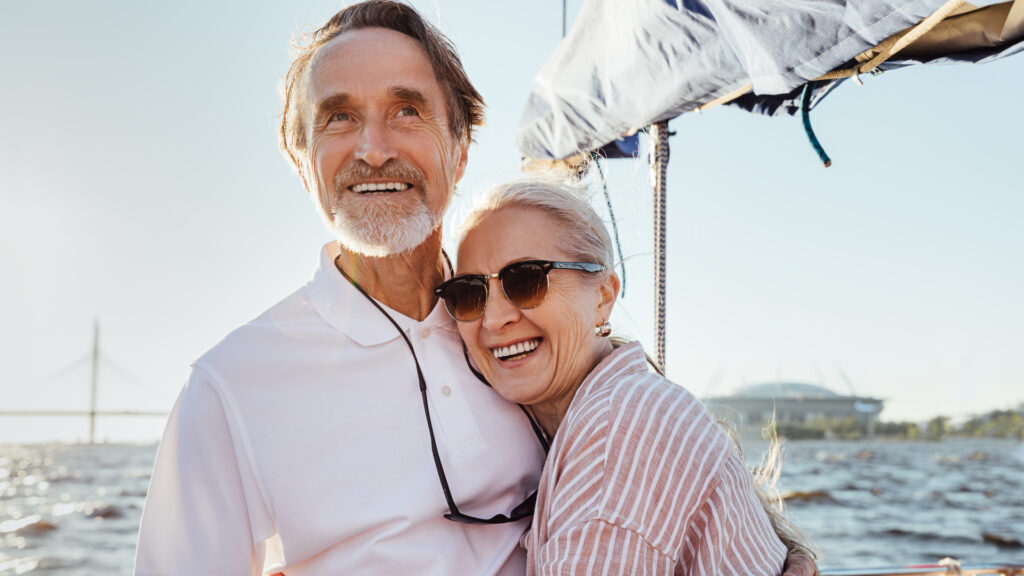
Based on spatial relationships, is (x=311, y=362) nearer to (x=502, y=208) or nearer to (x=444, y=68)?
(x=502, y=208)

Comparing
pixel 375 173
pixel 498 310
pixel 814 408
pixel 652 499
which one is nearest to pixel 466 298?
pixel 498 310

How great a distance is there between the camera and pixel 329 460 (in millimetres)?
1680

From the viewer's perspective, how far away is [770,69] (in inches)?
65.3

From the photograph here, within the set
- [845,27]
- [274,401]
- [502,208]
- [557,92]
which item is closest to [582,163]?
[557,92]

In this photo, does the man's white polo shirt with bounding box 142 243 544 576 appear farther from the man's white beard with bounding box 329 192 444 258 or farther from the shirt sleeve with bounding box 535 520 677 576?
the shirt sleeve with bounding box 535 520 677 576

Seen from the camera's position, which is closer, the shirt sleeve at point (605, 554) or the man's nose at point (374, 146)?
the shirt sleeve at point (605, 554)

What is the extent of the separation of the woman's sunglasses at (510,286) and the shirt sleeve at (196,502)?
59 centimetres

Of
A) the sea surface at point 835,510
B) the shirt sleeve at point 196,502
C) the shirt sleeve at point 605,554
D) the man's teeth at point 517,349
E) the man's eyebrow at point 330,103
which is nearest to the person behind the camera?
the shirt sleeve at point 605,554

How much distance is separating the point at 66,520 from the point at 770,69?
26908mm

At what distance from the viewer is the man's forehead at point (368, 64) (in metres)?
1.91

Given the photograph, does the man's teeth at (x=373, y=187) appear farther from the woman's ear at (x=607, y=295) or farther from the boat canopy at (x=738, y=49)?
the boat canopy at (x=738, y=49)

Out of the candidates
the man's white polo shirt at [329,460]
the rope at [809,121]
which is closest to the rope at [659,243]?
the rope at [809,121]

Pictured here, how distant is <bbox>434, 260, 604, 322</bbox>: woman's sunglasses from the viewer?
176cm

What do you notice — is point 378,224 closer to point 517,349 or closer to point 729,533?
point 517,349
